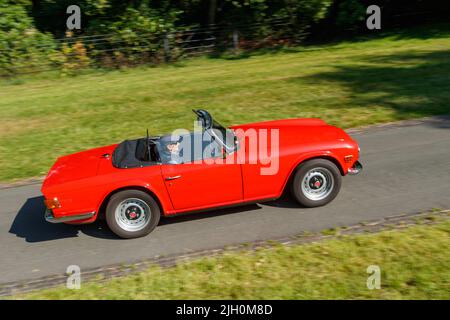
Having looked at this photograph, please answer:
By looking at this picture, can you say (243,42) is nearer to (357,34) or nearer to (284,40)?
(284,40)

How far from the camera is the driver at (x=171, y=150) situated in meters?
6.35

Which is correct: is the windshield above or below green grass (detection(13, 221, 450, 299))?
above

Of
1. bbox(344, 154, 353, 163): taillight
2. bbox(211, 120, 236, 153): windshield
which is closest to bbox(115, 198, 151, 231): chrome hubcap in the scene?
bbox(211, 120, 236, 153): windshield

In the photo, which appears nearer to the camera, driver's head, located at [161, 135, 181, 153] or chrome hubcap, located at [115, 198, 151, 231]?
chrome hubcap, located at [115, 198, 151, 231]

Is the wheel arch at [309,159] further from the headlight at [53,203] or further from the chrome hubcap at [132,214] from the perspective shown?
the headlight at [53,203]

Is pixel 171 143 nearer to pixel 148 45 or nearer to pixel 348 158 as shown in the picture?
pixel 348 158

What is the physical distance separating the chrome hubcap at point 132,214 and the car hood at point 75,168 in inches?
23.1

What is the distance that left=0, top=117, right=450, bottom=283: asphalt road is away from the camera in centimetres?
615

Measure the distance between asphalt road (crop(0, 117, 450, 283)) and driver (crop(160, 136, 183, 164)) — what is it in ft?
3.31

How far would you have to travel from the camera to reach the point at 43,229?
704 centimetres

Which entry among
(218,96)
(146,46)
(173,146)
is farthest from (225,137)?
(146,46)

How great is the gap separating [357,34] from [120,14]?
33.9 feet

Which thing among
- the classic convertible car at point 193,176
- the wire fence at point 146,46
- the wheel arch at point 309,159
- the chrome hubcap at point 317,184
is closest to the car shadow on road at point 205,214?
the classic convertible car at point 193,176

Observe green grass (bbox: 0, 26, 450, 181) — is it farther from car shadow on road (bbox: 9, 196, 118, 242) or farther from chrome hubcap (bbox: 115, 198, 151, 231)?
chrome hubcap (bbox: 115, 198, 151, 231)
